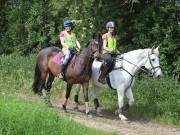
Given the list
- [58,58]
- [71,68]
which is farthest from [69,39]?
[71,68]

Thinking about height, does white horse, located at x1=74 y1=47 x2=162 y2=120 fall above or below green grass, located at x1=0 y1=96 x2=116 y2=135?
above

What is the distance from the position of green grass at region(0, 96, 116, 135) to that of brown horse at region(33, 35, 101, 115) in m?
3.45

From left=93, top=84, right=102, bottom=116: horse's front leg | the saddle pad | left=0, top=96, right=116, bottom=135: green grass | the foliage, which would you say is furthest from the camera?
the foliage

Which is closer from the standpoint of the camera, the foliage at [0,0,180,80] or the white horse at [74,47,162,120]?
the white horse at [74,47,162,120]

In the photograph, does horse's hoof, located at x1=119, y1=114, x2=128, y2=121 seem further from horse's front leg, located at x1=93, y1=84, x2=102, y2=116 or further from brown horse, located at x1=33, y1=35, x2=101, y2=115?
brown horse, located at x1=33, y1=35, x2=101, y2=115

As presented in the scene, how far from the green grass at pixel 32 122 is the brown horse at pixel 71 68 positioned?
136 inches

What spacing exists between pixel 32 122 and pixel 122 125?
3.70 metres

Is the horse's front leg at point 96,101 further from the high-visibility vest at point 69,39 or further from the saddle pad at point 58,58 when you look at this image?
the high-visibility vest at point 69,39

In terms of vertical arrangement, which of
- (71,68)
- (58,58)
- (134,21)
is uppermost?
(134,21)

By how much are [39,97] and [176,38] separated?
224 inches

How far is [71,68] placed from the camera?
45.4 ft

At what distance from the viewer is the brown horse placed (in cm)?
1352

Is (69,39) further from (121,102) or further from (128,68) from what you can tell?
(121,102)

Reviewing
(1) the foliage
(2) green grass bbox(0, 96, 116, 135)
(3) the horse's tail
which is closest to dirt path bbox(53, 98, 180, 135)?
(3) the horse's tail
